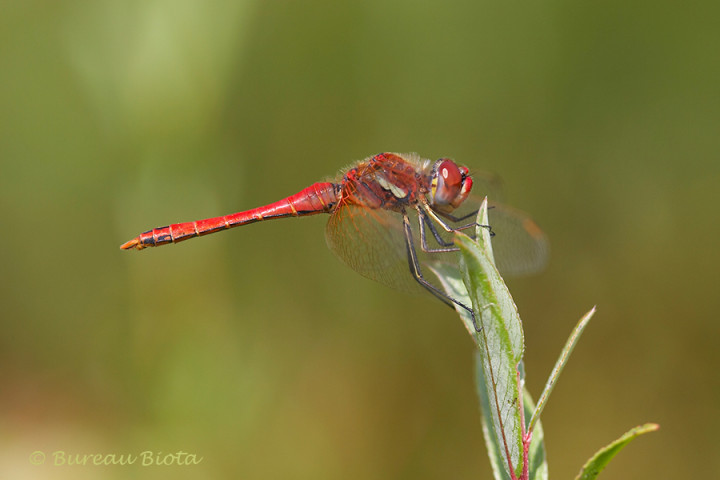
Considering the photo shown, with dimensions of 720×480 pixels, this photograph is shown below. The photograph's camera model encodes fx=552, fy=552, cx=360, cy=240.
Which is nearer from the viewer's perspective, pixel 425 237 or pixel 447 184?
pixel 447 184

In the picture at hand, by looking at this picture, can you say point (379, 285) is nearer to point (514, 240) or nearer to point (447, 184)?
point (514, 240)

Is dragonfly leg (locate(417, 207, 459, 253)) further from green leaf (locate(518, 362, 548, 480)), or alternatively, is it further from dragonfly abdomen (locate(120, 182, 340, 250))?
green leaf (locate(518, 362, 548, 480))

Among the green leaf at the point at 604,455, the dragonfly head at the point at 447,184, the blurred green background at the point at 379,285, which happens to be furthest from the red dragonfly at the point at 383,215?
the green leaf at the point at 604,455

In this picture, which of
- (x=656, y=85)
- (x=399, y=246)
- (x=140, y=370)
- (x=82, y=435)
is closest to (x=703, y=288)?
(x=656, y=85)

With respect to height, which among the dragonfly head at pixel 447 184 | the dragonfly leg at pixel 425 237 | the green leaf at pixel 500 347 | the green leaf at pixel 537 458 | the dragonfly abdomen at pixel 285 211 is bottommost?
the green leaf at pixel 537 458

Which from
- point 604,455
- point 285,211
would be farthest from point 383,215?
point 604,455

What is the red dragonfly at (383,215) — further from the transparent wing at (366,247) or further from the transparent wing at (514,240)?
the transparent wing at (514,240)
